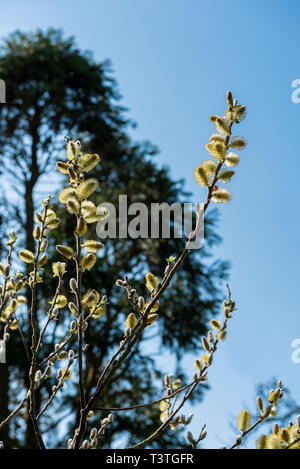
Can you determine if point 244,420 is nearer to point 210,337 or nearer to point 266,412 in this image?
point 266,412

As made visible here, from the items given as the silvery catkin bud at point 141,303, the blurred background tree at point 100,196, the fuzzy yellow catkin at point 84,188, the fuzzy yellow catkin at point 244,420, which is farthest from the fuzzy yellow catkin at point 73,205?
the blurred background tree at point 100,196

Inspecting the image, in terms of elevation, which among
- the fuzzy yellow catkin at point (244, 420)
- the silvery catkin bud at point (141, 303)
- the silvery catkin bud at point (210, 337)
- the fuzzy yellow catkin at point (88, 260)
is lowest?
the fuzzy yellow catkin at point (244, 420)

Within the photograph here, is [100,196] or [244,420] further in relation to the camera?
[100,196]

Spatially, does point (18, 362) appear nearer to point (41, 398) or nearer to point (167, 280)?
point (41, 398)

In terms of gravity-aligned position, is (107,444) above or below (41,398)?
below

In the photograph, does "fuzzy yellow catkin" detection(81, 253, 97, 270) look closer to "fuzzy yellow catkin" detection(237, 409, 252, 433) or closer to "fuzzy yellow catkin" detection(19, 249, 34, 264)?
"fuzzy yellow catkin" detection(19, 249, 34, 264)

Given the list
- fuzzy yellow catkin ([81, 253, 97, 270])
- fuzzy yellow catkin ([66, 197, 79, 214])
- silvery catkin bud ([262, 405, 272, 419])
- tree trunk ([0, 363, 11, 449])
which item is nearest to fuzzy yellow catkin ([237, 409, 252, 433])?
silvery catkin bud ([262, 405, 272, 419])

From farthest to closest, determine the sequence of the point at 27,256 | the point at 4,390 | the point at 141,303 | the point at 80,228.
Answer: the point at 4,390 → the point at 27,256 → the point at 141,303 → the point at 80,228

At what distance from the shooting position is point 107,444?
5.06 metres

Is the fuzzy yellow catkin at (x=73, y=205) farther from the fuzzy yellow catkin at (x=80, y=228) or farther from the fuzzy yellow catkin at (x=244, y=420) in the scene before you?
the fuzzy yellow catkin at (x=244, y=420)

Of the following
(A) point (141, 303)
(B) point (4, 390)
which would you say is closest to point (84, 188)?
(A) point (141, 303)
